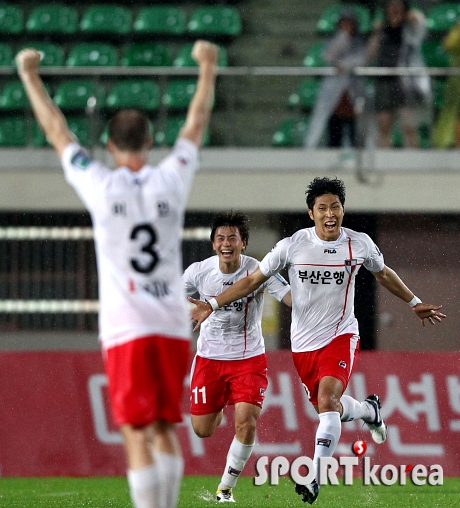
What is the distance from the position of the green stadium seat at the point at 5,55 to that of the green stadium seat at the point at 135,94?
2857 mm

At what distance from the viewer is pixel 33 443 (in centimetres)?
1107

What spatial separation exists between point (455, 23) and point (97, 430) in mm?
7874

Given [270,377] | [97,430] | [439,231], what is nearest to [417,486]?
[270,377]

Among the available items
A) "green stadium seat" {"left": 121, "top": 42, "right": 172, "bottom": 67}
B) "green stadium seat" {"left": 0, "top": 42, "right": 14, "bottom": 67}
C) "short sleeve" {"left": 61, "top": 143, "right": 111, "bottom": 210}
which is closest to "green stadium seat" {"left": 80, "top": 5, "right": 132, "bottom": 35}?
"green stadium seat" {"left": 121, "top": 42, "right": 172, "bottom": 67}

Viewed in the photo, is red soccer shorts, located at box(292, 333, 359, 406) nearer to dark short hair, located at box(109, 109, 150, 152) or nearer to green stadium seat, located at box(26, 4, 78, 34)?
dark short hair, located at box(109, 109, 150, 152)

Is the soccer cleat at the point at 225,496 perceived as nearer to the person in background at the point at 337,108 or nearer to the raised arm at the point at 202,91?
the raised arm at the point at 202,91

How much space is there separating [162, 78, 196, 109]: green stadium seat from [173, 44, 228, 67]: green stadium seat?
4.74ft

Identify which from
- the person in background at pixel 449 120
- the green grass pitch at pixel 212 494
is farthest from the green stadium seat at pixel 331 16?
the green grass pitch at pixel 212 494

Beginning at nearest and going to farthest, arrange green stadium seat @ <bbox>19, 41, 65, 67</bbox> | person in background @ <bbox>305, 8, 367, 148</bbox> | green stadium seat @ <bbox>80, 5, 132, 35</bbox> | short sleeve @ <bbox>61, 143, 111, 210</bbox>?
short sleeve @ <bbox>61, 143, 111, 210</bbox> < person in background @ <bbox>305, 8, 367, 148</bbox> < green stadium seat @ <bbox>19, 41, 65, 67</bbox> < green stadium seat @ <bbox>80, 5, 132, 35</bbox>

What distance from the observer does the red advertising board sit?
433 inches

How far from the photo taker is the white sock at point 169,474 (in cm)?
458

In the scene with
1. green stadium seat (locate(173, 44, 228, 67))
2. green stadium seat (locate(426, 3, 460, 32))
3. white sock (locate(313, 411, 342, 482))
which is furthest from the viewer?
green stadium seat (locate(173, 44, 228, 67))

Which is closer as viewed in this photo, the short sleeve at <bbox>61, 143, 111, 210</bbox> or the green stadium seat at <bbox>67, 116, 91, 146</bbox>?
the short sleeve at <bbox>61, 143, 111, 210</bbox>

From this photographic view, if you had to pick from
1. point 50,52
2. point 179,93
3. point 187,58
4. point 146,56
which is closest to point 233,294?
point 179,93
